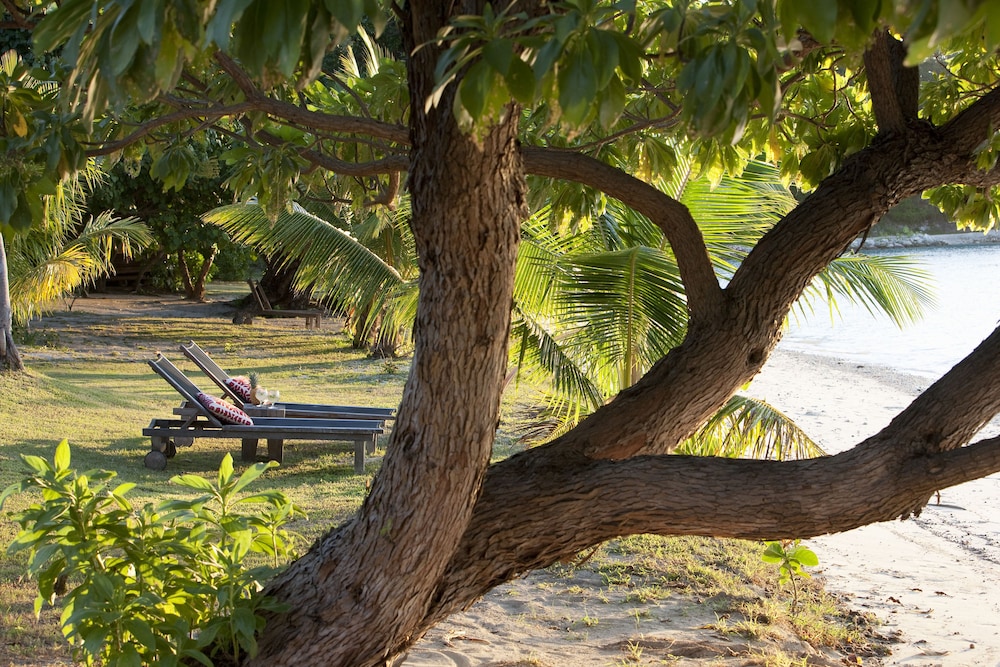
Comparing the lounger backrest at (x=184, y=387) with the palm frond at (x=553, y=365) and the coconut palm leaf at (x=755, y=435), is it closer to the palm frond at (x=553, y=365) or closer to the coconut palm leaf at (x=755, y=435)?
the palm frond at (x=553, y=365)

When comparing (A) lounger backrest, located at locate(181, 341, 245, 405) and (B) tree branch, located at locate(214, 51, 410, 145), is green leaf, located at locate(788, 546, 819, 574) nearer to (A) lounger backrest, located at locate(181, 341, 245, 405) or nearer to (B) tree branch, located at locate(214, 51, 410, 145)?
(B) tree branch, located at locate(214, 51, 410, 145)

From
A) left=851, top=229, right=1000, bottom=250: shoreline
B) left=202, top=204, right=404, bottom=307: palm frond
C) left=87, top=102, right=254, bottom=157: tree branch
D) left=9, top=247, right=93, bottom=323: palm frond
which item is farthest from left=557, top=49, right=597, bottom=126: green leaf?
left=851, top=229, right=1000, bottom=250: shoreline

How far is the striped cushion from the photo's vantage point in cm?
875

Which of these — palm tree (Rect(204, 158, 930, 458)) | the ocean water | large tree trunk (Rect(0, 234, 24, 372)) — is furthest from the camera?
the ocean water

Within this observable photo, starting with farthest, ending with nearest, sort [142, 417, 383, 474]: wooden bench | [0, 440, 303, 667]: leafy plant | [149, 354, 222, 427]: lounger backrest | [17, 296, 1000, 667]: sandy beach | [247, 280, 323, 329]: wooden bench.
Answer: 1. [247, 280, 323, 329]: wooden bench
2. [149, 354, 222, 427]: lounger backrest
3. [142, 417, 383, 474]: wooden bench
4. [17, 296, 1000, 667]: sandy beach
5. [0, 440, 303, 667]: leafy plant

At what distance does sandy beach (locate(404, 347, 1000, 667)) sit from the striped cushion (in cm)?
371

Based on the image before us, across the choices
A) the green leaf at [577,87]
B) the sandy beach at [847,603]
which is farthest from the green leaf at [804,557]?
the green leaf at [577,87]

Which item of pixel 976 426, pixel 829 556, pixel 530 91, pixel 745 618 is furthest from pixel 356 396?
pixel 530 91

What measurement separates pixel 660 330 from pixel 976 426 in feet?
11.1

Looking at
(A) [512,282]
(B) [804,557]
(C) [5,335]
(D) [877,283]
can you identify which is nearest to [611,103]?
(A) [512,282]

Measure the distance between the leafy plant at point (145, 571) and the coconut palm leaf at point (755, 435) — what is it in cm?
442

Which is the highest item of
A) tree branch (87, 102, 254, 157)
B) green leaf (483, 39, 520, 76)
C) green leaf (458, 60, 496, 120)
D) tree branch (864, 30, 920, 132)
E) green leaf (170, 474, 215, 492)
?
tree branch (864, 30, 920, 132)

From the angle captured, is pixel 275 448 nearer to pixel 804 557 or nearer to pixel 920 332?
pixel 804 557

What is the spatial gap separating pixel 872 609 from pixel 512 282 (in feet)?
17.9
